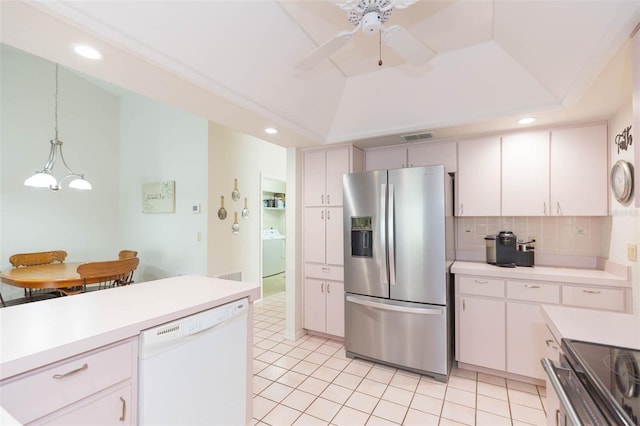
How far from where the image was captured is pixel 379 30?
58.4 inches

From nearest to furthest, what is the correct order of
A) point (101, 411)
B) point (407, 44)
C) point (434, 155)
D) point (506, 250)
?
1. point (101, 411)
2. point (407, 44)
3. point (506, 250)
4. point (434, 155)

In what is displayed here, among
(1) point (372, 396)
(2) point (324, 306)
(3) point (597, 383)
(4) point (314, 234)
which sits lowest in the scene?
(1) point (372, 396)

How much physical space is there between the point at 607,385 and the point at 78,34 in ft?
8.22

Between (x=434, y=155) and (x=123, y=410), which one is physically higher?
(x=434, y=155)

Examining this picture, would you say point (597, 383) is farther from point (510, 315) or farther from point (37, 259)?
point (37, 259)

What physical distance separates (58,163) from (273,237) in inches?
156

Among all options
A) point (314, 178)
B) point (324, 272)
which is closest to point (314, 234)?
point (324, 272)

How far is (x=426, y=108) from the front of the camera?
2.55 metres

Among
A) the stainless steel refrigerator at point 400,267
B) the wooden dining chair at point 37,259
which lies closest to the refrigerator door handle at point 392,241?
the stainless steel refrigerator at point 400,267

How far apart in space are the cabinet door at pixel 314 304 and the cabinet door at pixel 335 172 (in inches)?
38.0

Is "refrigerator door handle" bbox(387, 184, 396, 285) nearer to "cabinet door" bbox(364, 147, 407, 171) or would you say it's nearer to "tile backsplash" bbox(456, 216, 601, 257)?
"cabinet door" bbox(364, 147, 407, 171)

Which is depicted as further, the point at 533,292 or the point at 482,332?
the point at 482,332

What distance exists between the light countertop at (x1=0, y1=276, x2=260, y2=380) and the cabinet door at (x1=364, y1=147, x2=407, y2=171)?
2.10 m

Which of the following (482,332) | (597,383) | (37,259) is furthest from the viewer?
(37,259)
